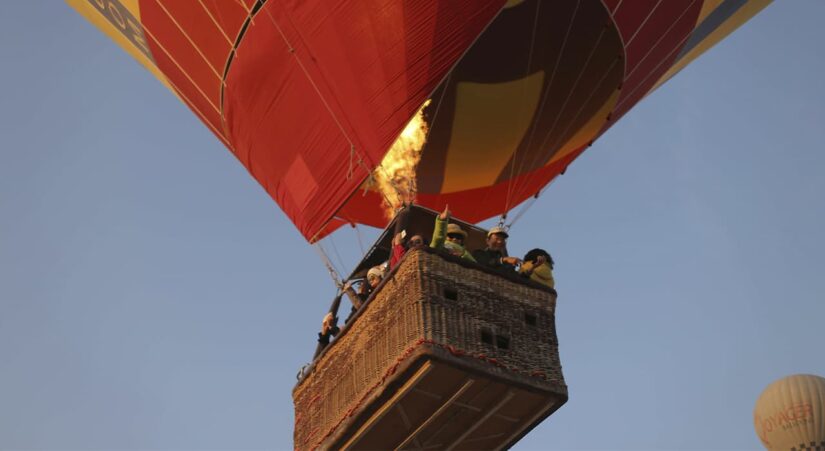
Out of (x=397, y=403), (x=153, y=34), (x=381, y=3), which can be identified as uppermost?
(x=153, y=34)

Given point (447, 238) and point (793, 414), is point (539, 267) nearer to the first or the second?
point (447, 238)

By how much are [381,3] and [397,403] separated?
290cm

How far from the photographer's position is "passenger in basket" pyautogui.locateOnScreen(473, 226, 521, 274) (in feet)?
31.7

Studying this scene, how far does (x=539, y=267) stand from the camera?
32.4 ft

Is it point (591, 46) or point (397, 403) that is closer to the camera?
point (397, 403)

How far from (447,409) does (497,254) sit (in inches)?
45.7

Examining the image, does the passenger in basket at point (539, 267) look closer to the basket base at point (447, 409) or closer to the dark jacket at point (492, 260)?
the dark jacket at point (492, 260)

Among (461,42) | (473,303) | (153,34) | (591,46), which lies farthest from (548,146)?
(153,34)

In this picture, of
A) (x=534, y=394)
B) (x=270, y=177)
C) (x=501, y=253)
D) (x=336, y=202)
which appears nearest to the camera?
(x=534, y=394)

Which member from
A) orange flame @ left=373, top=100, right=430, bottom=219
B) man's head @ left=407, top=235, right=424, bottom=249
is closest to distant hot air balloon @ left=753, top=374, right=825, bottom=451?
orange flame @ left=373, top=100, right=430, bottom=219

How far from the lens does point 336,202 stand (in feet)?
35.4

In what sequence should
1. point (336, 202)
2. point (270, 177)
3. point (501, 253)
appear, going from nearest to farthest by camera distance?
point (501, 253) < point (336, 202) < point (270, 177)

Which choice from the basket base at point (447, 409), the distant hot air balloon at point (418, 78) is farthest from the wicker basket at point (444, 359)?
the distant hot air balloon at point (418, 78)

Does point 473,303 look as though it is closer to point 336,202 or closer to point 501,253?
point 501,253
